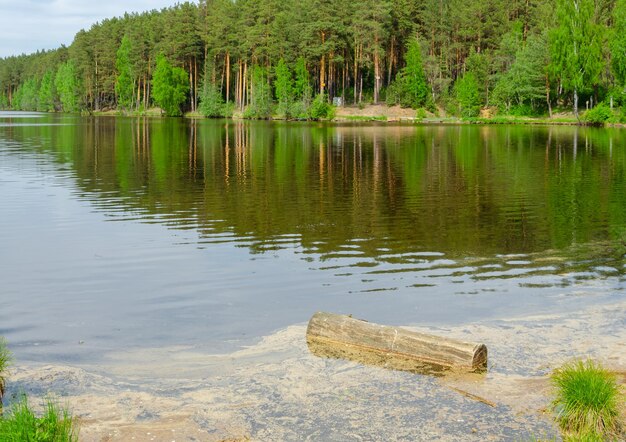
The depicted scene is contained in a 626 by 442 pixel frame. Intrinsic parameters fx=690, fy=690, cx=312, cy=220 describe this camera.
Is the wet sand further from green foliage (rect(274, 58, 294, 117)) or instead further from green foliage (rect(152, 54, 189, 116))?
green foliage (rect(152, 54, 189, 116))

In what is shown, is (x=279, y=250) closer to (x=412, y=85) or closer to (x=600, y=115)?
(x=600, y=115)

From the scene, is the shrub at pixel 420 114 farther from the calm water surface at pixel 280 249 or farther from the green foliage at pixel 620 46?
the calm water surface at pixel 280 249

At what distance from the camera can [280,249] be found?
58.1ft

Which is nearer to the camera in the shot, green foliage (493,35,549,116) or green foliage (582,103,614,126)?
green foliage (582,103,614,126)

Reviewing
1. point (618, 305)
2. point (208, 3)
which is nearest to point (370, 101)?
point (208, 3)

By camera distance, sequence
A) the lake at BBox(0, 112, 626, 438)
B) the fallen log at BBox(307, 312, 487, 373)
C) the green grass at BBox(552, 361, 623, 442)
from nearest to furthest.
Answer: the green grass at BBox(552, 361, 623, 442)
the fallen log at BBox(307, 312, 487, 373)
the lake at BBox(0, 112, 626, 438)

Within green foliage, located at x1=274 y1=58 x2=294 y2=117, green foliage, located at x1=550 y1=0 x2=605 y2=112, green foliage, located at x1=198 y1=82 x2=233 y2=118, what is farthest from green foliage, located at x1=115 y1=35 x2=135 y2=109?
green foliage, located at x1=550 y1=0 x2=605 y2=112

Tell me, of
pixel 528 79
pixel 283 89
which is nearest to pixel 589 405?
pixel 528 79

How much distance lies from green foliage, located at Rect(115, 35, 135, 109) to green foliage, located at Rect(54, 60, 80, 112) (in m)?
20.2

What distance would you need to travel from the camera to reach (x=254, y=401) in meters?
8.46

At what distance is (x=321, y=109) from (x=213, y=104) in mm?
23323

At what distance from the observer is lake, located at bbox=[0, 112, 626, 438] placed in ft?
39.6

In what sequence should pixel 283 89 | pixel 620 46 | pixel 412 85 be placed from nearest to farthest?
pixel 620 46, pixel 412 85, pixel 283 89

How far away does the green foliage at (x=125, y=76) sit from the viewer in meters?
142
